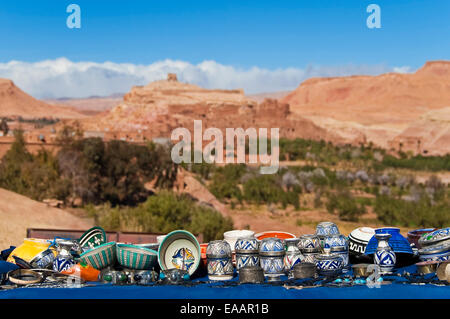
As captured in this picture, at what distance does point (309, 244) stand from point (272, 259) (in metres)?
0.59

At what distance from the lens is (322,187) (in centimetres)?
3344

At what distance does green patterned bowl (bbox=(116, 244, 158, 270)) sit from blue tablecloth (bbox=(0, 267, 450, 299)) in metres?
0.64

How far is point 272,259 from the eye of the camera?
16.6 feet

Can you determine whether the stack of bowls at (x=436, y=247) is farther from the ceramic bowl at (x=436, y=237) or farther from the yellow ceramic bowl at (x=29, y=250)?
the yellow ceramic bowl at (x=29, y=250)

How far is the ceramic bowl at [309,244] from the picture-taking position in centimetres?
546

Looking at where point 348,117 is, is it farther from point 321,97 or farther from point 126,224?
point 126,224

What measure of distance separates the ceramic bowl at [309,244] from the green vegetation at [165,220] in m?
10.3

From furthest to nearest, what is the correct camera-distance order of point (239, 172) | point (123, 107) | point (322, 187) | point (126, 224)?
point (123, 107), point (239, 172), point (322, 187), point (126, 224)

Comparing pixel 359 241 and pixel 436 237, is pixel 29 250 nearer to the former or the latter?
pixel 359 241

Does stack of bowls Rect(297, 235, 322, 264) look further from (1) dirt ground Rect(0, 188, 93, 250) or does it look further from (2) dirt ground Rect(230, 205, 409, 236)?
(2) dirt ground Rect(230, 205, 409, 236)

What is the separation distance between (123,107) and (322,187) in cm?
6123

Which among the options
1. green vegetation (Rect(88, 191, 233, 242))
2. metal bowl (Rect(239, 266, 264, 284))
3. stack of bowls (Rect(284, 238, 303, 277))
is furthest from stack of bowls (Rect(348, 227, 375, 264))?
green vegetation (Rect(88, 191, 233, 242))

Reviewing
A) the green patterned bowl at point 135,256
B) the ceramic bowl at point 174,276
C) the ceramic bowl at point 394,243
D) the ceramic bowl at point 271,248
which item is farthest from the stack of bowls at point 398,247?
the green patterned bowl at point 135,256
